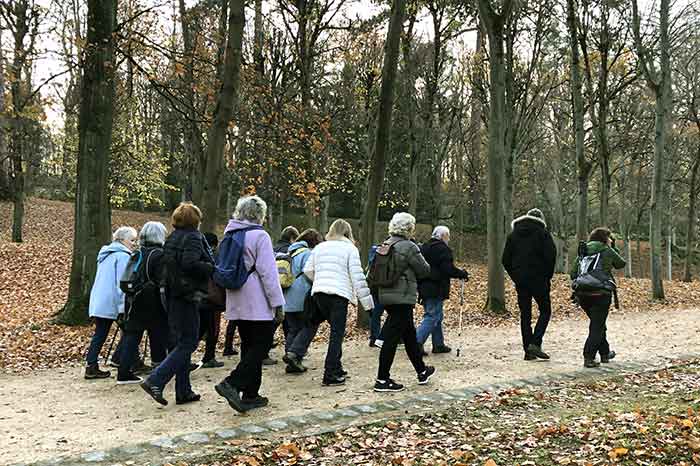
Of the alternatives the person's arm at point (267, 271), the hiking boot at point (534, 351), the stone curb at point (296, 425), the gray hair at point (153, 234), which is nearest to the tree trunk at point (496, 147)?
the hiking boot at point (534, 351)

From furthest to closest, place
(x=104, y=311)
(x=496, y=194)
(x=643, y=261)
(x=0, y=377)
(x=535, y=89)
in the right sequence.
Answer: (x=643, y=261), (x=535, y=89), (x=496, y=194), (x=0, y=377), (x=104, y=311)

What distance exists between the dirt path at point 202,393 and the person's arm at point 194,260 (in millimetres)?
1421

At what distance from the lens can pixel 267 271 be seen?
6340 millimetres

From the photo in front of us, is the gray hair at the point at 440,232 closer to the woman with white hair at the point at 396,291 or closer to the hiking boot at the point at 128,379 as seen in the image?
the woman with white hair at the point at 396,291

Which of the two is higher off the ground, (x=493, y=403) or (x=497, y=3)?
(x=497, y=3)

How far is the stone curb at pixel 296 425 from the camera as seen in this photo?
A: 5.12 meters

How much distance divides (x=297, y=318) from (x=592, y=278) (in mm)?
4013

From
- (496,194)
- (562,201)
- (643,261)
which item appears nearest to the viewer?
(496,194)

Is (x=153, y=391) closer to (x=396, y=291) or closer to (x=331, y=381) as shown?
(x=331, y=381)

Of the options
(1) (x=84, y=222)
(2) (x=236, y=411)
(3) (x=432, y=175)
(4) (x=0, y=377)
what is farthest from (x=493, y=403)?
(3) (x=432, y=175)

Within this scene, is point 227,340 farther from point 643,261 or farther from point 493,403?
point 643,261

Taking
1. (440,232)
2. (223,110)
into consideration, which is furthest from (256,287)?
(223,110)

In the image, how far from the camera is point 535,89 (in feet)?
83.2

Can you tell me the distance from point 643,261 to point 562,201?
590 inches
